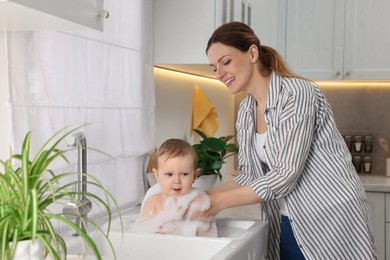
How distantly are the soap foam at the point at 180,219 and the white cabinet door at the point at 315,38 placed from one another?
2.05m

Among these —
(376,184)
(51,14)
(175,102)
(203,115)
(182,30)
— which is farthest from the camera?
(376,184)

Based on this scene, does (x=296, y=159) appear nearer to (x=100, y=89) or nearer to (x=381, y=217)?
(x=100, y=89)

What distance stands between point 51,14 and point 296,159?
97 centimetres

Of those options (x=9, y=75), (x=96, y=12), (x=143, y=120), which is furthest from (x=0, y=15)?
(x=143, y=120)

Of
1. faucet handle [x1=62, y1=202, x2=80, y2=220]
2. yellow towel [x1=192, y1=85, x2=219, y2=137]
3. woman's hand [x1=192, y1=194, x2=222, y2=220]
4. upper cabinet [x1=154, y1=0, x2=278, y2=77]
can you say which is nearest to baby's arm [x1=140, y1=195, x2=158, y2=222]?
woman's hand [x1=192, y1=194, x2=222, y2=220]

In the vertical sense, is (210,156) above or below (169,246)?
above

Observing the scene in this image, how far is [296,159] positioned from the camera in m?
1.97

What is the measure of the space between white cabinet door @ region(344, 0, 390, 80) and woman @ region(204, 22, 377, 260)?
175cm

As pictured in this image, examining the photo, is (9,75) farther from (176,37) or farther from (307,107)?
(176,37)

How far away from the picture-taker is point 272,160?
2.05 m

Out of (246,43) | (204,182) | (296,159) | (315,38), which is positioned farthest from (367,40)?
(296,159)

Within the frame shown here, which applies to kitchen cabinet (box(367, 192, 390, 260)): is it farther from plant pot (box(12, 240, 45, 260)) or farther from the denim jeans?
plant pot (box(12, 240, 45, 260))

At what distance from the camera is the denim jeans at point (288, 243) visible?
220cm

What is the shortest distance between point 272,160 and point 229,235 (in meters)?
0.32
